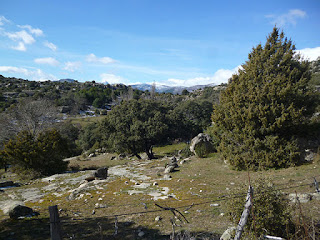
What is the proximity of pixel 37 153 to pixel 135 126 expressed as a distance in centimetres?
948

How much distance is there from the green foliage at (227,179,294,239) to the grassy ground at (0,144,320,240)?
0.59 m

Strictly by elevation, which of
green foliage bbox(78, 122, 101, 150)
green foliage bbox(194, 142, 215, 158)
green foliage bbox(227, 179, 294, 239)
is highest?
green foliage bbox(227, 179, 294, 239)

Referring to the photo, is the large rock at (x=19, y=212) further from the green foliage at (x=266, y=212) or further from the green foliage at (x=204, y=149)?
the green foliage at (x=204, y=149)

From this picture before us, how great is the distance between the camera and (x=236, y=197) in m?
→ 4.94

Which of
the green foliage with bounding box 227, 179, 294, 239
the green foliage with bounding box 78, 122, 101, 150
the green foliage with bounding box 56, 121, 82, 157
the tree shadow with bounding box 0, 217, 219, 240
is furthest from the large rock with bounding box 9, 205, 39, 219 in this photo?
the green foliage with bounding box 78, 122, 101, 150

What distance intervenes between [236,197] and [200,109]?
46871 mm

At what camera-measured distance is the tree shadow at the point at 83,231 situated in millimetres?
6074

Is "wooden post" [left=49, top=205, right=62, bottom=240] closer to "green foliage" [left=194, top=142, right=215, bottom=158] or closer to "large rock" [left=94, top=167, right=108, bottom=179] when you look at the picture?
"large rock" [left=94, top=167, right=108, bottom=179]

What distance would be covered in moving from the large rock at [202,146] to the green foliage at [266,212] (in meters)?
14.5

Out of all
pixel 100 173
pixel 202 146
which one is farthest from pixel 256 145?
pixel 100 173

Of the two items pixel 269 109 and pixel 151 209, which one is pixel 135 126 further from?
pixel 151 209

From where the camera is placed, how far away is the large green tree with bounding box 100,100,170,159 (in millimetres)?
21859

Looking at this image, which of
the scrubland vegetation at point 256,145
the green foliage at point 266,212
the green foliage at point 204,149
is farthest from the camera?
the green foliage at point 204,149

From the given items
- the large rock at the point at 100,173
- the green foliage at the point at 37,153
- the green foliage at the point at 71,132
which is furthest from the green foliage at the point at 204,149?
the green foliage at the point at 71,132
